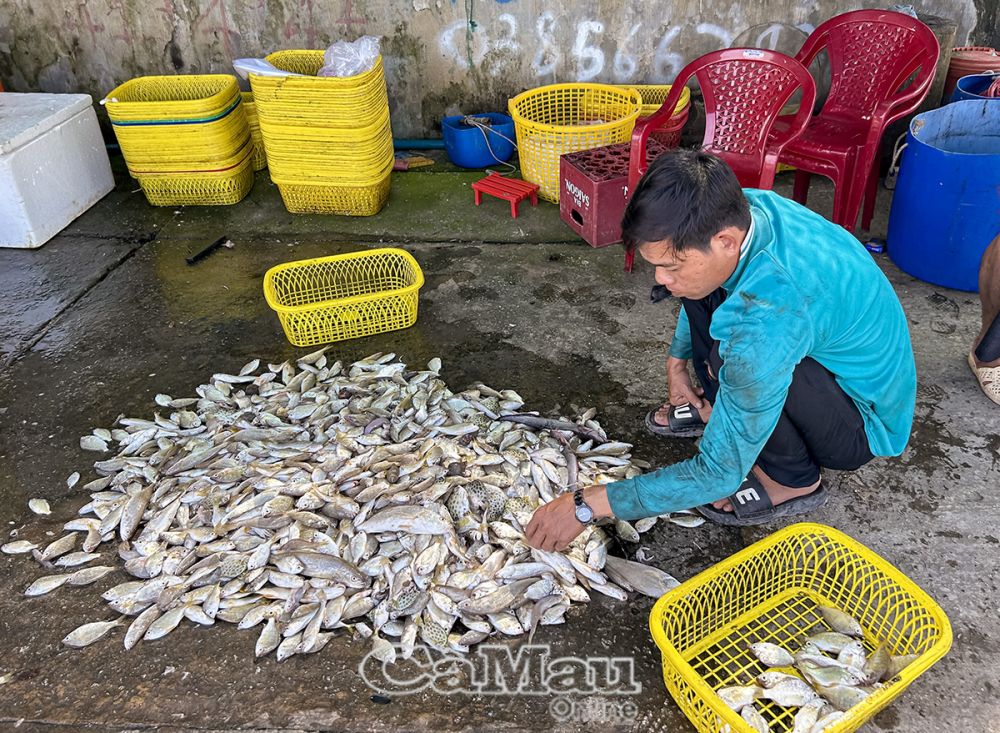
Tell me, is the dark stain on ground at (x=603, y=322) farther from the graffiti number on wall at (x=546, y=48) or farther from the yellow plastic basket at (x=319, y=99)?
the graffiti number on wall at (x=546, y=48)

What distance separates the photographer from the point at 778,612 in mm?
2268

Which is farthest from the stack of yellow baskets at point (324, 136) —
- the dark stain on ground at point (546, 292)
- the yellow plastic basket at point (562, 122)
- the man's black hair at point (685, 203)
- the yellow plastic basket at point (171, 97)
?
the man's black hair at point (685, 203)

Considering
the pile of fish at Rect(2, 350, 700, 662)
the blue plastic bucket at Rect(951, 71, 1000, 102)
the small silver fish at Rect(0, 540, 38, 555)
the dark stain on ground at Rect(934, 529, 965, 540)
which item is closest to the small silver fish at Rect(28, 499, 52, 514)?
the pile of fish at Rect(2, 350, 700, 662)

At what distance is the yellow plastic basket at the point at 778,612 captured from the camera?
190 centimetres

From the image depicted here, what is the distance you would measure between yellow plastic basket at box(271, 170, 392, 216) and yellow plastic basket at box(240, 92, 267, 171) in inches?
21.4

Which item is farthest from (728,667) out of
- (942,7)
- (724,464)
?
(942,7)

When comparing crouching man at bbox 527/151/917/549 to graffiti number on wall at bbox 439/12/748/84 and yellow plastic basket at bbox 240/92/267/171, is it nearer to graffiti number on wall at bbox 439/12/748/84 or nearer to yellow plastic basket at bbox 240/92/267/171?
graffiti number on wall at bbox 439/12/748/84

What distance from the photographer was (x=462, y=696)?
209 centimetres

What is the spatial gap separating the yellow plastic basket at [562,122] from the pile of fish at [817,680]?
3219 millimetres

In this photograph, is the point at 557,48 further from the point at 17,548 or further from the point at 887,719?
the point at 887,719

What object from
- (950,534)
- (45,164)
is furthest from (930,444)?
(45,164)

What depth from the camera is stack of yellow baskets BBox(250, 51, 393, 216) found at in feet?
14.6

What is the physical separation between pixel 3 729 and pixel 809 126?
4.40m

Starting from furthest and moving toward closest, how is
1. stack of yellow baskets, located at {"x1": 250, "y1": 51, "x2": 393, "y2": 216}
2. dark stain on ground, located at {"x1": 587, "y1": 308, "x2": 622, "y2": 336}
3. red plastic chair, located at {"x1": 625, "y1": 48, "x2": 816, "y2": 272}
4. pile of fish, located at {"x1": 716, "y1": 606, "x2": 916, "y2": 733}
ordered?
stack of yellow baskets, located at {"x1": 250, "y1": 51, "x2": 393, "y2": 216}
red plastic chair, located at {"x1": 625, "y1": 48, "x2": 816, "y2": 272}
dark stain on ground, located at {"x1": 587, "y1": 308, "x2": 622, "y2": 336}
pile of fish, located at {"x1": 716, "y1": 606, "x2": 916, "y2": 733}
